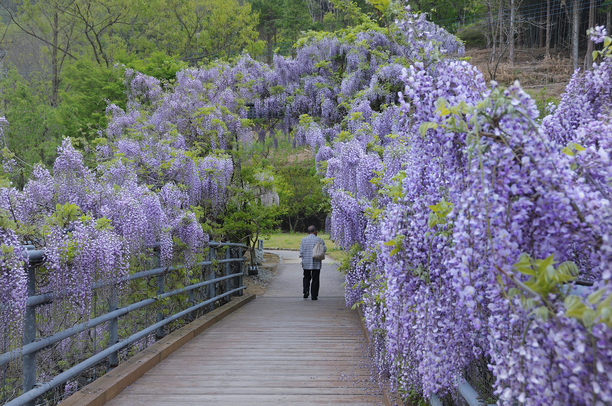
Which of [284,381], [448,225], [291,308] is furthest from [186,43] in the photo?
[448,225]

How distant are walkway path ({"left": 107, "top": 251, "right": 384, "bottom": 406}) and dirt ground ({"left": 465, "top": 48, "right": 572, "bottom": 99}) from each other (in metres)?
16.6

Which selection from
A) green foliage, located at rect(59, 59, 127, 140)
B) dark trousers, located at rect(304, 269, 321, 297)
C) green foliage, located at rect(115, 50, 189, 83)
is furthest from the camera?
green foliage, located at rect(115, 50, 189, 83)

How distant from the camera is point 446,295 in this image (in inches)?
76.9

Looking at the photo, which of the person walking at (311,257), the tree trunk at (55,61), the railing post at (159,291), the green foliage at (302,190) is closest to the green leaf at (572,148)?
the railing post at (159,291)

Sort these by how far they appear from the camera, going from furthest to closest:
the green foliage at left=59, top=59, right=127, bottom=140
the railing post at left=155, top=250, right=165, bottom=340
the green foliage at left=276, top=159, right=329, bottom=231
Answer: the green foliage at left=276, top=159, right=329, bottom=231 → the green foliage at left=59, top=59, right=127, bottom=140 → the railing post at left=155, top=250, right=165, bottom=340

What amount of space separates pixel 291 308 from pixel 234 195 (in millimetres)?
2234

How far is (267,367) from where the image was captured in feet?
14.1

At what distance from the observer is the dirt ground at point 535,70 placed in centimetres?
2053

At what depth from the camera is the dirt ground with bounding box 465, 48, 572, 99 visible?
20531 mm

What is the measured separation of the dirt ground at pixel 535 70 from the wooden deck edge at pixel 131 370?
17631mm

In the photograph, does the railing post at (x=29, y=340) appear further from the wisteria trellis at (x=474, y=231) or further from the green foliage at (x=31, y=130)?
the green foliage at (x=31, y=130)

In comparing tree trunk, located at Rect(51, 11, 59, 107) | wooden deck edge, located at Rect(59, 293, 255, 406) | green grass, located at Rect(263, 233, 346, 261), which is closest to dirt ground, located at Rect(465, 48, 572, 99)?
green grass, located at Rect(263, 233, 346, 261)

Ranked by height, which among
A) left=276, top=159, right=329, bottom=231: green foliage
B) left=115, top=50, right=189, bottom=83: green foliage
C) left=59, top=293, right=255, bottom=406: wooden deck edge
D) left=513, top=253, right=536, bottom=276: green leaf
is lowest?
left=59, top=293, right=255, bottom=406: wooden deck edge

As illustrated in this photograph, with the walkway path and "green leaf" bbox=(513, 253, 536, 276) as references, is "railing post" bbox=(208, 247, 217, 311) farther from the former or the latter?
"green leaf" bbox=(513, 253, 536, 276)
